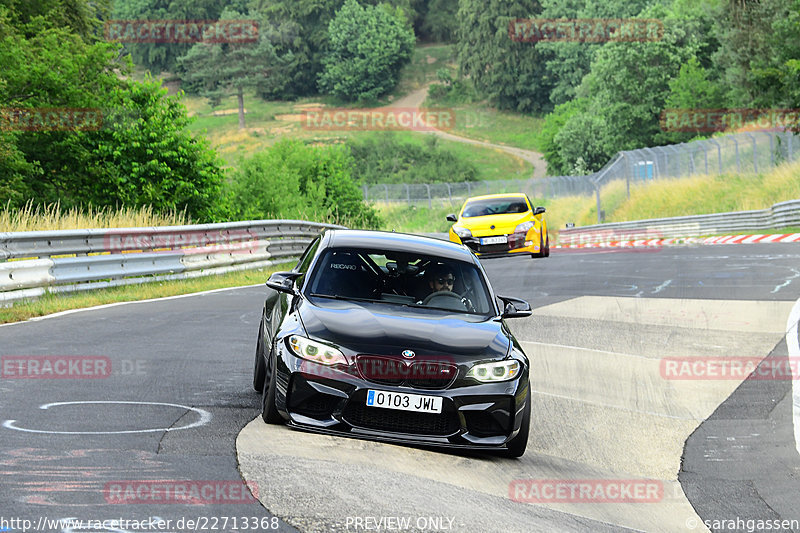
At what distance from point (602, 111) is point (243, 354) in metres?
77.4

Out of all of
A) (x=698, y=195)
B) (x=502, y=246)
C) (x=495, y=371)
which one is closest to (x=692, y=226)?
(x=698, y=195)

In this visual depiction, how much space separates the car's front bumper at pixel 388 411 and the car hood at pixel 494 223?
18418mm

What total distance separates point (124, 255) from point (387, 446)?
38.7 feet

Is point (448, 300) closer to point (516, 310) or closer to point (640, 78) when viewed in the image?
point (516, 310)

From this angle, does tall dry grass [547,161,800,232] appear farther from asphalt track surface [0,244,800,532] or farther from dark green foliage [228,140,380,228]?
asphalt track surface [0,244,800,532]

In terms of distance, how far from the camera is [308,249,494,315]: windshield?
26.9 ft

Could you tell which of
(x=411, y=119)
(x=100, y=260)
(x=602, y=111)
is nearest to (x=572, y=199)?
(x=602, y=111)

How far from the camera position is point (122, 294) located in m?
17.0

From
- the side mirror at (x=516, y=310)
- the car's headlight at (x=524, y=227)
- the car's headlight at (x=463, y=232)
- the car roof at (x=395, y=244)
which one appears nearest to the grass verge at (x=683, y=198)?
the car's headlight at (x=524, y=227)

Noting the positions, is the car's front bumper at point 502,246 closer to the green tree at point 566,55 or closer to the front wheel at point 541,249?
the front wheel at point 541,249

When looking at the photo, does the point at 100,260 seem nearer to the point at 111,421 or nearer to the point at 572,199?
the point at 111,421

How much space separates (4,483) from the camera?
5.22 metres

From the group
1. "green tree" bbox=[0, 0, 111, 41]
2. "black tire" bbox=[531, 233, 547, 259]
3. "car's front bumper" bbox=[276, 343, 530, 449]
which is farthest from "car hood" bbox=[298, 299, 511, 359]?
"green tree" bbox=[0, 0, 111, 41]

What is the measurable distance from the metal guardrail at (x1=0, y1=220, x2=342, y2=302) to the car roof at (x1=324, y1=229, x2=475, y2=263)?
703 cm
